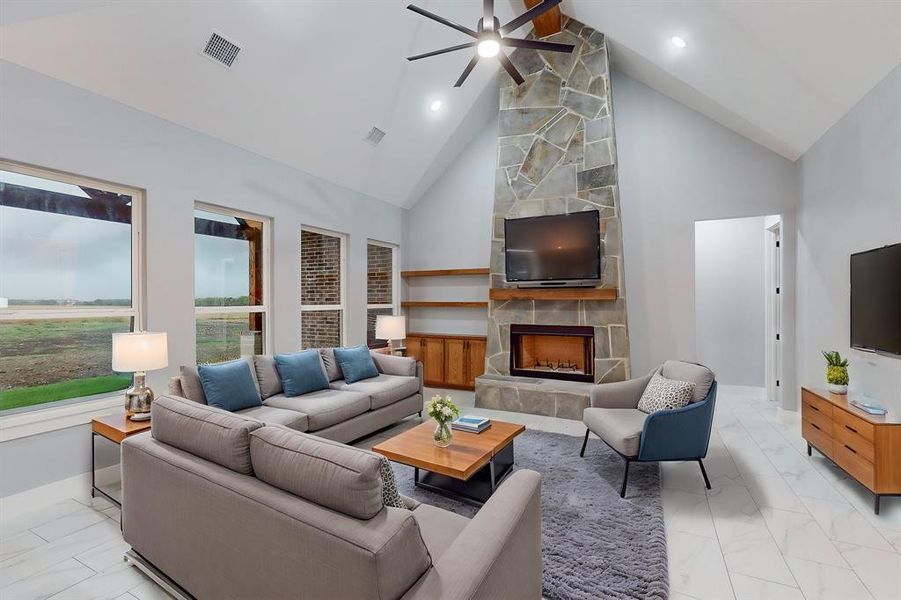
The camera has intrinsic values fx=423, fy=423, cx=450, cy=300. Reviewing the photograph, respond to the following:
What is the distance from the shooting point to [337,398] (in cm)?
378

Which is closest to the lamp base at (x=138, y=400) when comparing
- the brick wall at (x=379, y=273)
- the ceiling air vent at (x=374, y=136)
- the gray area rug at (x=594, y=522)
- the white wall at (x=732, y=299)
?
the gray area rug at (x=594, y=522)

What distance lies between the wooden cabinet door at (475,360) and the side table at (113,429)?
4.05 meters

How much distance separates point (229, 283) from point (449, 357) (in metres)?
3.16

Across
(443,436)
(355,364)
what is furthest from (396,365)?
(443,436)

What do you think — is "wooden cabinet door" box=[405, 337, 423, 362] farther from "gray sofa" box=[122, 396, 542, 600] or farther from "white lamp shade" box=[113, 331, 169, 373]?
"gray sofa" box=[122, 396, 542, 600]

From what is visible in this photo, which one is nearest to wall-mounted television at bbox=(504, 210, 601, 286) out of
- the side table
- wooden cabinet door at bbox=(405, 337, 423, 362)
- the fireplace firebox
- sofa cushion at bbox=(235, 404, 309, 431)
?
the fireplace firebox

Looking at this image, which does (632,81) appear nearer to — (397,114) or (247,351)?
(397,114)

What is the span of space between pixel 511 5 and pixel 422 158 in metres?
2.16

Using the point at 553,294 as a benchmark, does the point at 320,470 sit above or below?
below

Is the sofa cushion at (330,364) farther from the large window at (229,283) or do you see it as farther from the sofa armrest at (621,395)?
the sofa armrest at (621,395)

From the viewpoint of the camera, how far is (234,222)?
445 cm

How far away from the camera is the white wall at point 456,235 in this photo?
642 cm

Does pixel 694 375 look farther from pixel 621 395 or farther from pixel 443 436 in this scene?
pixel 443 436

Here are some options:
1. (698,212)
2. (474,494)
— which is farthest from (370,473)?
(698,212)
